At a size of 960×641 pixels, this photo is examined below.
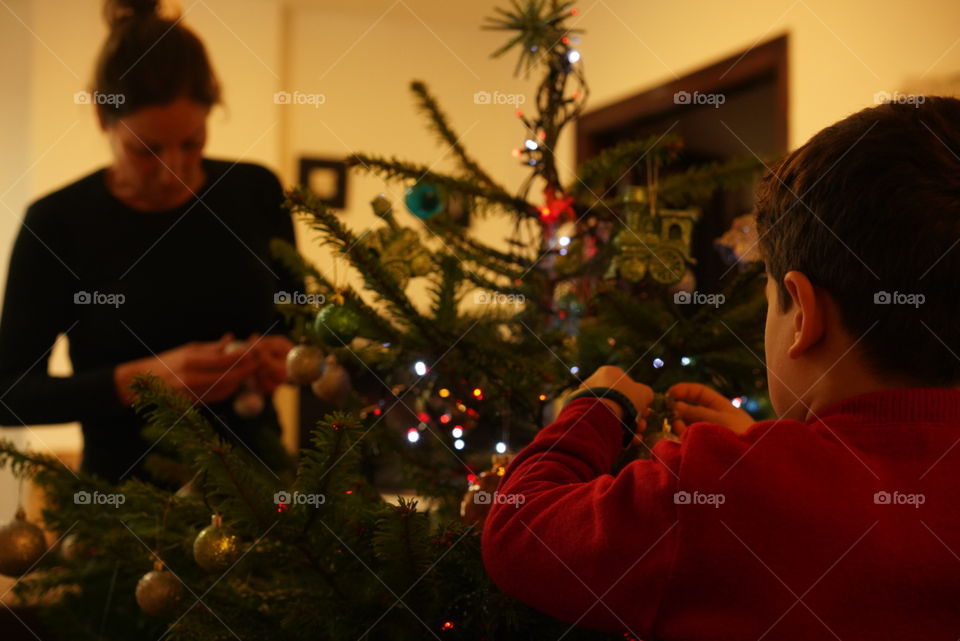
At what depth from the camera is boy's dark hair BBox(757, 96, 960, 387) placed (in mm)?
573

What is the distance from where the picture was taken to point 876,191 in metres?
0.58

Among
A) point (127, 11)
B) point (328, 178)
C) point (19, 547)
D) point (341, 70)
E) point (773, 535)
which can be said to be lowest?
point (19, 547)

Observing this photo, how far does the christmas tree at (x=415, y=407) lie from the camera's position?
2.19ft

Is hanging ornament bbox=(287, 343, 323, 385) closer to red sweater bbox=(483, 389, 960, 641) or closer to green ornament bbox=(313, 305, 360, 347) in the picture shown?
green ornament bbox=(313, 305, 360, 347)

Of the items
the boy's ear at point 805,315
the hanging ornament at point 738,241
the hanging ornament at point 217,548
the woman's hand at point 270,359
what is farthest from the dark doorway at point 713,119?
the hanging ornament at point 217,548

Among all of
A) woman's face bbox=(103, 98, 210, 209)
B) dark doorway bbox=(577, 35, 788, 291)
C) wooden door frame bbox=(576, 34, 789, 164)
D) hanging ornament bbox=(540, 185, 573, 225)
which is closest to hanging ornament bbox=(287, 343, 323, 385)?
hanging ornament bbox=(540, 185, 573, 225)

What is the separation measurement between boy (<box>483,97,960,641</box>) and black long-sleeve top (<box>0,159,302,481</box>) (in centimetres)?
81

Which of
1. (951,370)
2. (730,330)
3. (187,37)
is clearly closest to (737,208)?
(187,37)

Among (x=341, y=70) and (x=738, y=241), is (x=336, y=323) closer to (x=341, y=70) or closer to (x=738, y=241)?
(x=738, y=241)

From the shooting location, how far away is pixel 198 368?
1.16 metres

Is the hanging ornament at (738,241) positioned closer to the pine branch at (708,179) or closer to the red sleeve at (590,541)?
the pine branch at (708,179)

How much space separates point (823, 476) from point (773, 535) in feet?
0.17

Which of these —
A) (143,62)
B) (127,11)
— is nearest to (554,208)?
(143,62)

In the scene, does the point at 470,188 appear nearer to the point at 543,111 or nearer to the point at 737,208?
the point at 543,111
